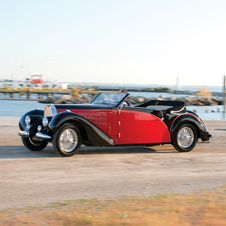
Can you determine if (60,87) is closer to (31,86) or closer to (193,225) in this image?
(31,86)

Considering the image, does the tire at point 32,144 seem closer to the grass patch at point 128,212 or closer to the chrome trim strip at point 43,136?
the chrome trim strip at point 43,136

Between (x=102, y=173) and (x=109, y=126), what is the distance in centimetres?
206

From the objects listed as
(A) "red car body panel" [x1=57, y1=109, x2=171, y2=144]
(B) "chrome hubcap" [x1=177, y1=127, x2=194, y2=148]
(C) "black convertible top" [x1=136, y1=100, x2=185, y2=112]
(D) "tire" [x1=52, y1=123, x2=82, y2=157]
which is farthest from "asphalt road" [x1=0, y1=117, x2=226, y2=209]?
(C) "black convertible top" [x1=136, y1=100, x2=185, y2=112]

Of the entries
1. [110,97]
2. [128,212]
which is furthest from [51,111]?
[128,212]

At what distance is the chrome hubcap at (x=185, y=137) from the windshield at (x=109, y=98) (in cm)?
187

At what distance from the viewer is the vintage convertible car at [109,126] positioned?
26.1ft

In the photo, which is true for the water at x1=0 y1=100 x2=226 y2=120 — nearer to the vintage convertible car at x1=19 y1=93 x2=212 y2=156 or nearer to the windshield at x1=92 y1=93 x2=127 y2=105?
the vintage convertible car at x1=19 y1=93 x2=212 y2=156

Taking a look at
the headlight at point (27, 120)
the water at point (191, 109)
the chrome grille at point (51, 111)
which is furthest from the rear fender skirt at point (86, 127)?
the water at point (191, 109)

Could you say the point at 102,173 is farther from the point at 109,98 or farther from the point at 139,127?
the point at 109,98

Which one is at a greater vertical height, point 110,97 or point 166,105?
point 110,97

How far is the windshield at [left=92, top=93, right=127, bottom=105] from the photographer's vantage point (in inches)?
345

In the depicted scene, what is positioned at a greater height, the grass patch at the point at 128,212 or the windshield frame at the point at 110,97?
the windshield frame at the point at 110,97

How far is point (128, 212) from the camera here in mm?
4012

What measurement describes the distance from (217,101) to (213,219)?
225 feet
